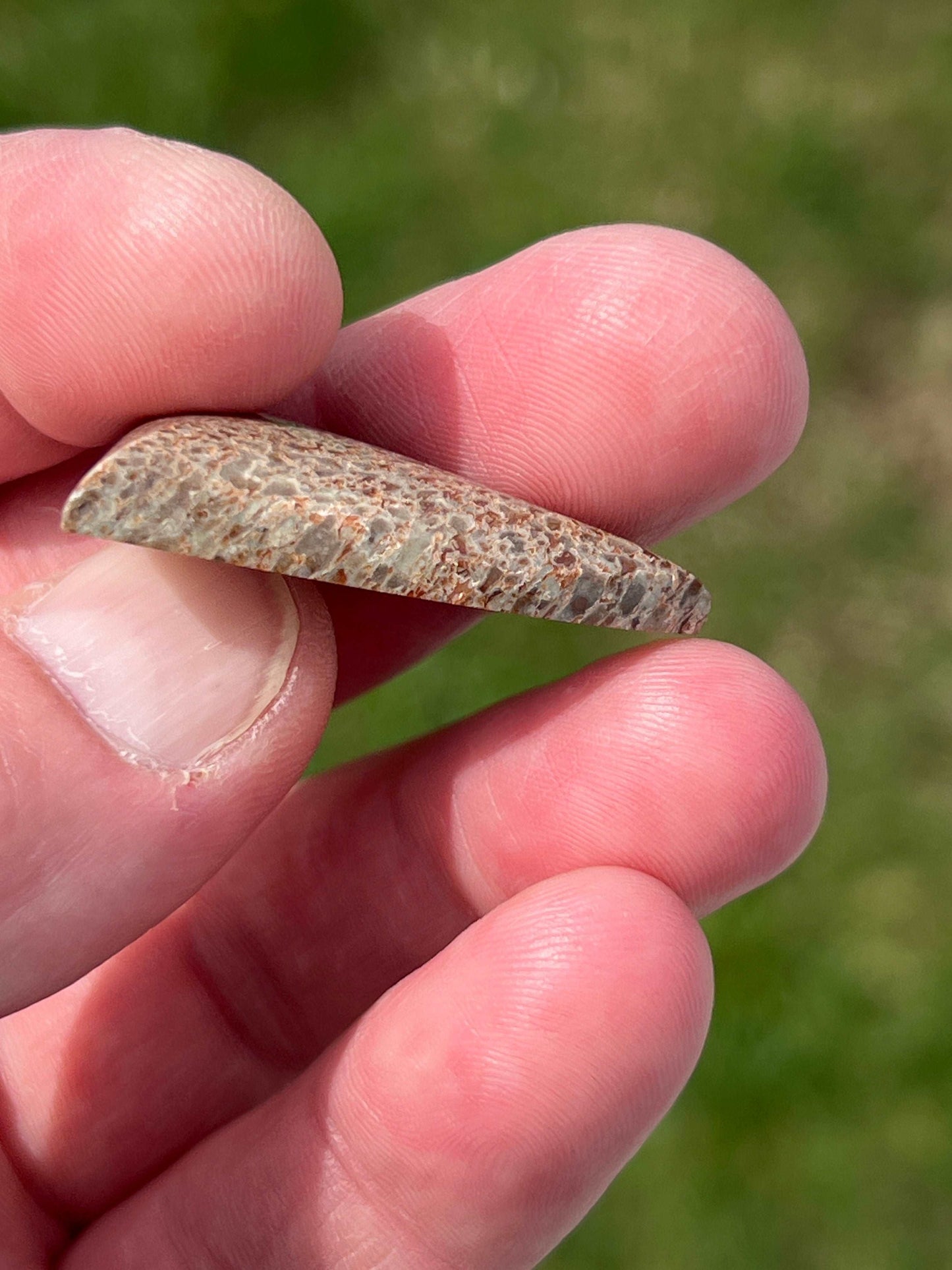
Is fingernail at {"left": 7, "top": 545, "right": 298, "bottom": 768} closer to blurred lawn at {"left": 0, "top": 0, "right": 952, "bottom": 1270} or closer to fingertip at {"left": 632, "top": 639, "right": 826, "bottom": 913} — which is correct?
fingertip at {"left": 632, "top": 639, "right": 826, "bottom": 913}

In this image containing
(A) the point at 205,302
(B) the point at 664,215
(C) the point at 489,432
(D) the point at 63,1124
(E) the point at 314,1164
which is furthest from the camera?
(B) the point at 664,215

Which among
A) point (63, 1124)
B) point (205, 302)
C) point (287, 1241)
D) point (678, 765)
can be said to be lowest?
point (63, 1124)

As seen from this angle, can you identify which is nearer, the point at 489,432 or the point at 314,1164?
the point at 314,1164

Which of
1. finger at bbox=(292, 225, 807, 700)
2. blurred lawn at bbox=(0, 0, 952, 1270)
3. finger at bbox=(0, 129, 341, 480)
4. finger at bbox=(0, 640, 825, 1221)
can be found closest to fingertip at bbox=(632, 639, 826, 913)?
finger at bbox=(0, 640, 825, 1221)

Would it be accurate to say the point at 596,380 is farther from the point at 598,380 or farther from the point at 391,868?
the point at 391,868

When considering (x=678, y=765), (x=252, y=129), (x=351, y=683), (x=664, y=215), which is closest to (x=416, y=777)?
(x=351, y=683)

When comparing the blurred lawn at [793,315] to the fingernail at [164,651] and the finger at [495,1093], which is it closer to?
the finger at [495,1093]

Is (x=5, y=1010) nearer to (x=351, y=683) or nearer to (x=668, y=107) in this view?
(x=351, y=683)
